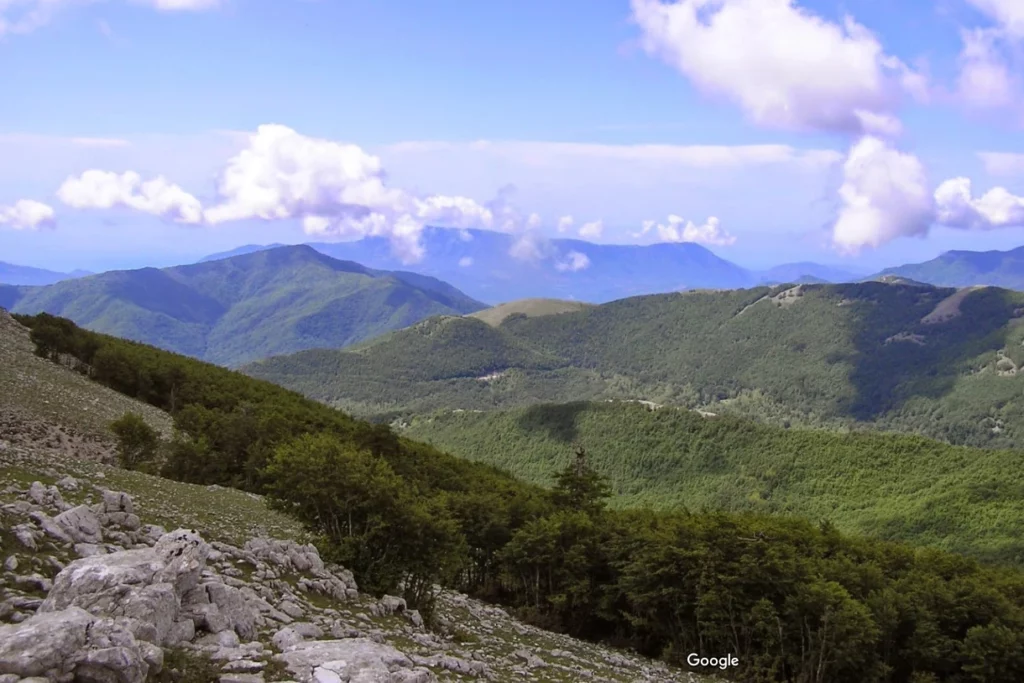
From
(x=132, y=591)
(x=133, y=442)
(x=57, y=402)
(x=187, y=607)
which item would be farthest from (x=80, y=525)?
(x=57, y=402)

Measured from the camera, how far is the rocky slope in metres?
13.2

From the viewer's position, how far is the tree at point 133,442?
163 feet

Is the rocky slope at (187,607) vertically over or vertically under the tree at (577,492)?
over

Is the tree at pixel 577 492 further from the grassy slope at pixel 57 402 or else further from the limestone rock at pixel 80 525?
the limestone rock at pixel 80 525

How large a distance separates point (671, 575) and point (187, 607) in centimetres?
2906

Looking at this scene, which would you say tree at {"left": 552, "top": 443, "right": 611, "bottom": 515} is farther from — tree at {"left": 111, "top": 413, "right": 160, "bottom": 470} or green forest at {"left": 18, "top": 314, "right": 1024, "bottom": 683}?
tree at {"left": 111, "top": 413, "right": 160, "bottom": 470}

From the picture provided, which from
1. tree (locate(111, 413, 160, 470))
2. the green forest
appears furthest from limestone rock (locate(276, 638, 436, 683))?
tree (locate(111, 413, 160, 470))

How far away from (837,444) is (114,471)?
178540 millimetres

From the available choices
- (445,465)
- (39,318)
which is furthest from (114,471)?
(39,318)

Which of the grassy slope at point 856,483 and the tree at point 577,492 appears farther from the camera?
the grassy slope at point 856,483

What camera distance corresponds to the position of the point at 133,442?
165 ft

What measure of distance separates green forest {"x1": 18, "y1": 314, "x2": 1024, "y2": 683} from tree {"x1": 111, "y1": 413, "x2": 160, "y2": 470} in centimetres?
198

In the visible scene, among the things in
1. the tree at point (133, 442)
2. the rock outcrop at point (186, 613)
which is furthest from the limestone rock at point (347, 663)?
the tree at point (133, 442)

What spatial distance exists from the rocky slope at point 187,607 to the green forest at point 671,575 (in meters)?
2.69
